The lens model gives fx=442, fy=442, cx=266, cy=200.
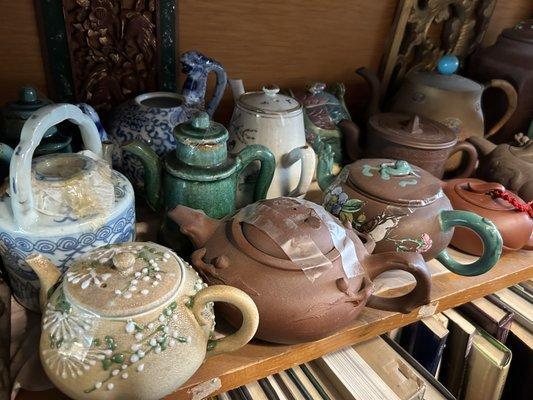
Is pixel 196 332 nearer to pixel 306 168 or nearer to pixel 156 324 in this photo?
pixel 156 324

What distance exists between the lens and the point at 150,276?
57 centimetres

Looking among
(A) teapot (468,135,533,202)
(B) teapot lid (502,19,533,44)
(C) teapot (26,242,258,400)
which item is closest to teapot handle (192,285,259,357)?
(C) teapot (26,242,258,400)

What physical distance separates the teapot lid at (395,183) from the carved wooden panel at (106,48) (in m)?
0.53

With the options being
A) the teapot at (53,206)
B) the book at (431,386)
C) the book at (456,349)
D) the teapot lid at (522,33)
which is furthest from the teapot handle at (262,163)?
the teapot lid at (522,33)

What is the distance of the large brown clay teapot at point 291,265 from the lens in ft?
2.16

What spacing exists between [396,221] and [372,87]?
0.55 metres

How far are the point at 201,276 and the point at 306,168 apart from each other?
387 mm

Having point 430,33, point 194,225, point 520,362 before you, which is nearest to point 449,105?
point 430,33

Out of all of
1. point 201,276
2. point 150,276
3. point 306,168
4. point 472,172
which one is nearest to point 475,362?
point 472,172

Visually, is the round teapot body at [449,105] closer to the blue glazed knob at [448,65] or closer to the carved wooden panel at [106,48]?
the blue glazed knob at [448,65]

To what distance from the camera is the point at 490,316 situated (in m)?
1.08

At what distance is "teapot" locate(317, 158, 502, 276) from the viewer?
82 cm

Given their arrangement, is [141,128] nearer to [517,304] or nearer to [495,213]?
[495,213]

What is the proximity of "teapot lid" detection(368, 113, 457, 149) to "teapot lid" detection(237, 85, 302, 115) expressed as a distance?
0.24 m
